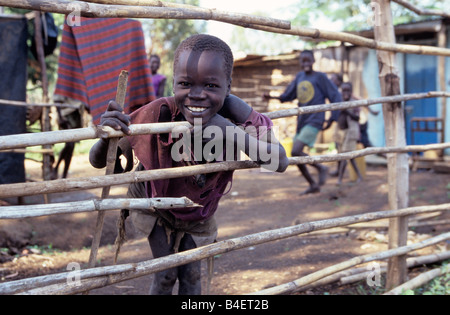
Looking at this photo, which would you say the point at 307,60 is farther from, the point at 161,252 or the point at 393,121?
the point at 161,252

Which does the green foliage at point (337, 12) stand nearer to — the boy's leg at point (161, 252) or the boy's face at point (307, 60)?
the boy's face at point (307, 60)

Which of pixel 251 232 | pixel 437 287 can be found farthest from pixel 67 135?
pixel 251 232

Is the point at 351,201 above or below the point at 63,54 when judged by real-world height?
below

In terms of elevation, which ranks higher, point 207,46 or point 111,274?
point 207,46

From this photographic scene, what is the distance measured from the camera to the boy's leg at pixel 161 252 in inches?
99.9

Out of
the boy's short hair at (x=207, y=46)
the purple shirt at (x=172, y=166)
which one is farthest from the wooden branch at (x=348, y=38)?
the purple shirt at (x=172, y=166)

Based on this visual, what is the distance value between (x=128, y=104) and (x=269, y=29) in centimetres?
190

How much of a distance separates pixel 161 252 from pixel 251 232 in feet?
8.65

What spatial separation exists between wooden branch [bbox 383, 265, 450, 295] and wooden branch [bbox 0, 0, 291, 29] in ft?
6.15

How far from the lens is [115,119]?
1867 millimetres

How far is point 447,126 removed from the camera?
31.3ft

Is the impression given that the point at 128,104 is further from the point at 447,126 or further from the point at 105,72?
the point at 447,126

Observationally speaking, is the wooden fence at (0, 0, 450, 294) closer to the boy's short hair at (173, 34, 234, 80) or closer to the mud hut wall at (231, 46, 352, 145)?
the boy's short hair at (173, 34, 234, 80)
